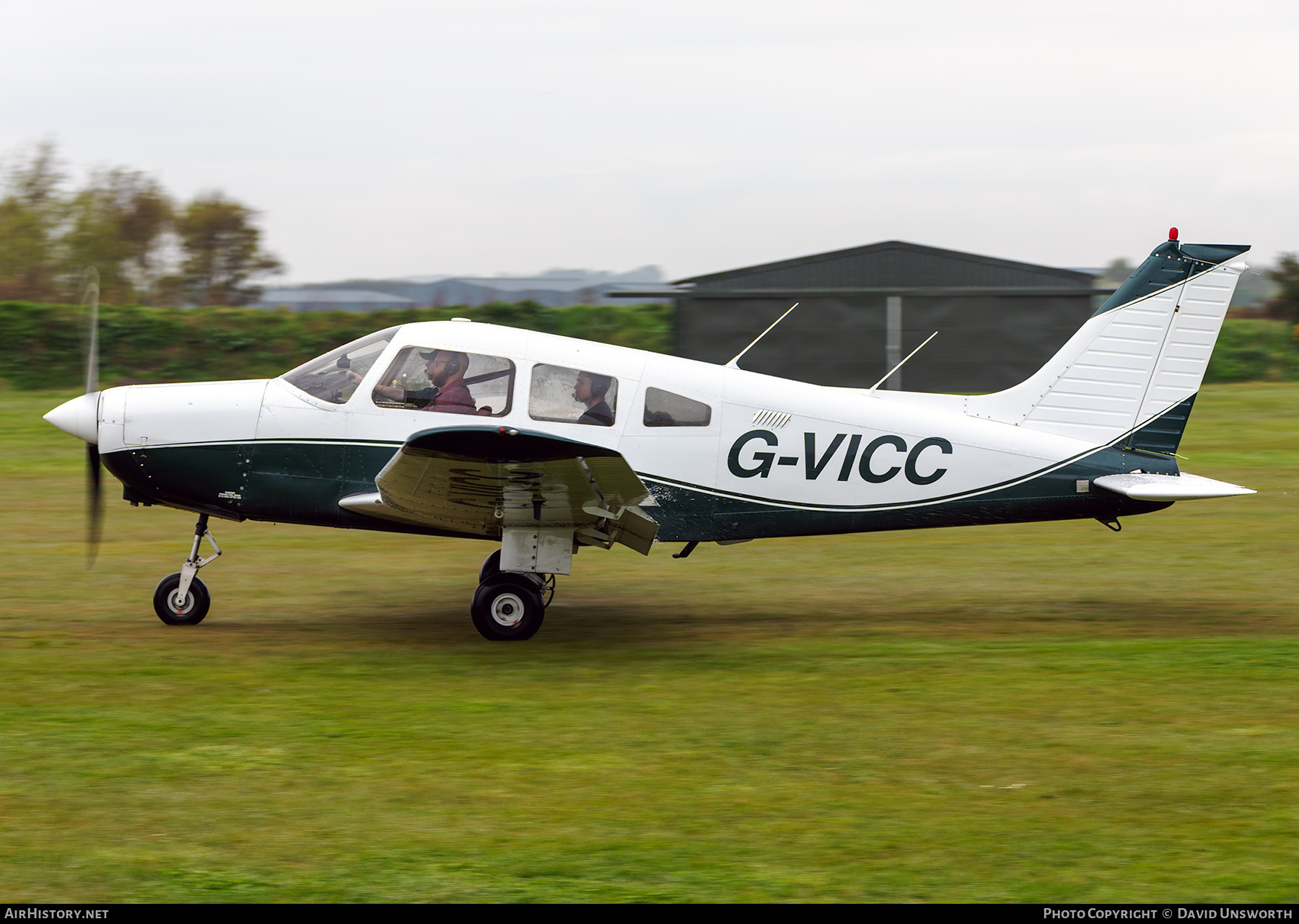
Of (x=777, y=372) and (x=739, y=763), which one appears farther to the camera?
(x=777, y=372)

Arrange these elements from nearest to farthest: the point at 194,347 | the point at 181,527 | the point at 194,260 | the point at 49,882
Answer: the point at 49,882 → the point at 181,527 → the point at 194,347 → the point at 194,260

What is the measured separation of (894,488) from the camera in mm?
8875

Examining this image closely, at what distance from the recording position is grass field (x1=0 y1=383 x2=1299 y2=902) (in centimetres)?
470

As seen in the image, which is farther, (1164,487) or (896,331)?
(896,331)

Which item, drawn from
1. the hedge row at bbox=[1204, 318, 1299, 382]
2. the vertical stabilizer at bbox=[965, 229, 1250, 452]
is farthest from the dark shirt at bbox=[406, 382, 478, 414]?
the hedge row at bbox=[1204, 318, 1299, 382]

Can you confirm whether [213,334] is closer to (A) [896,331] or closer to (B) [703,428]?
(A) [896,331]

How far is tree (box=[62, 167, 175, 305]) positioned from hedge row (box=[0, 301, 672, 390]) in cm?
1472

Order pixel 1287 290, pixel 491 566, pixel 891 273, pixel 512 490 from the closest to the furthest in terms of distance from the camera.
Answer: pixel 512 490 < pixel 491 566 < pixel 891 273 < pixel 1287 290

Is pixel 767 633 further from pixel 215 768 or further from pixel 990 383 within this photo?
pixel 990 383

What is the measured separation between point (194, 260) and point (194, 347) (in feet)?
62.6

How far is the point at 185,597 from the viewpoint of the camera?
884 cm

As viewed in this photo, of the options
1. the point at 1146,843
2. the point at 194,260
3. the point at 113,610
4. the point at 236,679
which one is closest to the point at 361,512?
the point at 236,679

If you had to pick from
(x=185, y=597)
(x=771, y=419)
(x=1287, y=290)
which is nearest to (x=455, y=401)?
(x=771, y=419)

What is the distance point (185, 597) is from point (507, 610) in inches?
91.1
